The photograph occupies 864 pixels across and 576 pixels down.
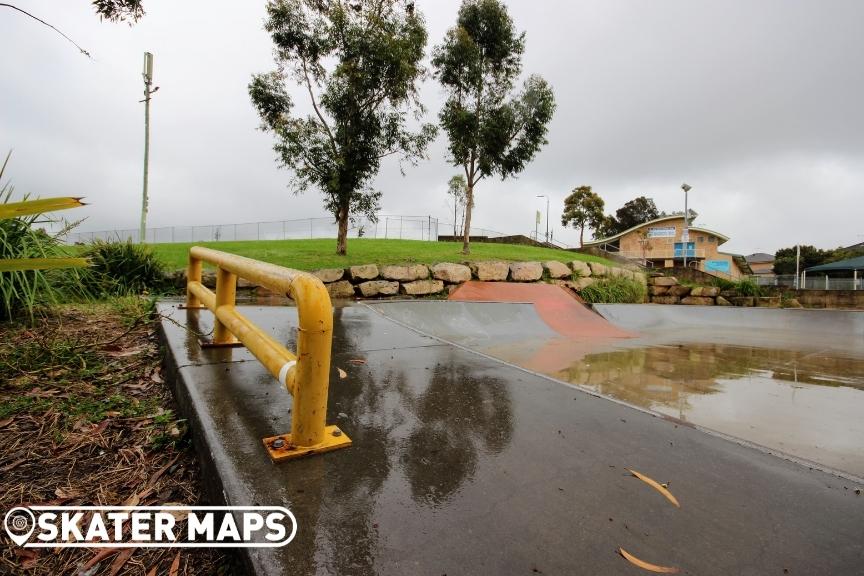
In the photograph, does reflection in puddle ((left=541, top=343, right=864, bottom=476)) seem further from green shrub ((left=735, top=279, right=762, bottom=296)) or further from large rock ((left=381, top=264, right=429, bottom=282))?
green shrub ((left=735, top=279, right=762, bottom=296))

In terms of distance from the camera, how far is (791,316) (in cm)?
891

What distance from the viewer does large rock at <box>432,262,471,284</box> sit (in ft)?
32.2

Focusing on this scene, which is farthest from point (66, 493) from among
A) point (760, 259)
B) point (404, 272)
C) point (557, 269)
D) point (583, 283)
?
point (760, 259)

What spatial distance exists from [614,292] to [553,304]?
4613 mm

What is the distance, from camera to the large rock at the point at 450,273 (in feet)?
32.2

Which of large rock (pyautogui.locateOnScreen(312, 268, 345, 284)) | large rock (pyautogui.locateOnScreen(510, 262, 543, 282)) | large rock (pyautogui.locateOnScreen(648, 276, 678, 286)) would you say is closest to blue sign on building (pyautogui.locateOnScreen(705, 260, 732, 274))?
large rock (pyautogui.locateOnScreen(648, 276, 678, 286))

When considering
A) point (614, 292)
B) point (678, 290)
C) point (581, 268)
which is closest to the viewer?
point (614, 292)

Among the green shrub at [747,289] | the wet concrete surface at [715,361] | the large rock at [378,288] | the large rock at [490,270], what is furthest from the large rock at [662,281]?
the large rock at [378,288]

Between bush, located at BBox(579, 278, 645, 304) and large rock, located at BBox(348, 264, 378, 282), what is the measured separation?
622 cm

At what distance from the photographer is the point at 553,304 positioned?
8805 millimetres

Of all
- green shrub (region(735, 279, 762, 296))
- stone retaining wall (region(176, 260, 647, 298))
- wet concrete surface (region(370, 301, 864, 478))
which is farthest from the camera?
green shrub (region(735, 279, 762, 296))

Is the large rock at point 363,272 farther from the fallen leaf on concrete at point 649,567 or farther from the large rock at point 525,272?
the fallen leaf on concrete at point 649,567

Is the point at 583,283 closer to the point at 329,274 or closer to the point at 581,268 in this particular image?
the point at 581,268

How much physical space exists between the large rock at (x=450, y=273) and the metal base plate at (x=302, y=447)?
8143 mm
